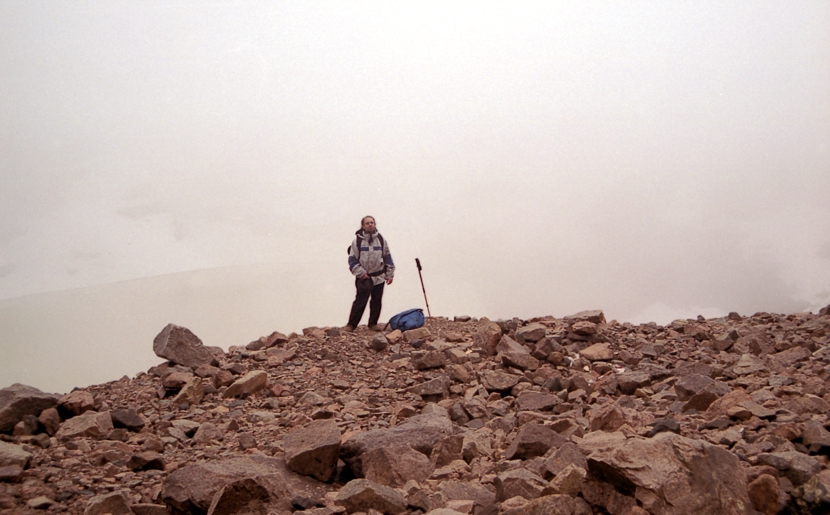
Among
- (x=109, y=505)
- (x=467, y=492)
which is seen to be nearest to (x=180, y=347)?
(x=109, y=505)

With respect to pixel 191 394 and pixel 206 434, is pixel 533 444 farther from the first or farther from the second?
pixel 191 394

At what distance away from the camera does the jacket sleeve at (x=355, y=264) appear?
12.7 metres

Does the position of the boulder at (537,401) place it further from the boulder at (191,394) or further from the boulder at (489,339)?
the boulder at (191,394)

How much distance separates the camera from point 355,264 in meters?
12.8

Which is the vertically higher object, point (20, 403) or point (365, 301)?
point (365, 301)

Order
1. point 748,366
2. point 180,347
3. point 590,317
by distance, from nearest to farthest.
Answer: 1. point 748,366
2. point 180,347
3. point 590,317

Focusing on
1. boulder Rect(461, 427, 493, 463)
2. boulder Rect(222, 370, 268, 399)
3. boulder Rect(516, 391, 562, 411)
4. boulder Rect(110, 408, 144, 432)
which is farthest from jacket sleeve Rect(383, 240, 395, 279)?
boulder Rect(461, 427, 493, 463)

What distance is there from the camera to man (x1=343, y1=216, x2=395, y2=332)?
12828mm

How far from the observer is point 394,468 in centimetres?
523

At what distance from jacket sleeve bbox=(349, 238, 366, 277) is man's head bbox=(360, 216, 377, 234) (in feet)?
1.02

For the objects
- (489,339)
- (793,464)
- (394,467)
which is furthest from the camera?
(489,339)

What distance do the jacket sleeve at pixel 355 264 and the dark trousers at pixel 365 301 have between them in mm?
198

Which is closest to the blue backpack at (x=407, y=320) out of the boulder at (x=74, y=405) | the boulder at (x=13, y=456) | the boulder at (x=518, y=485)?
the boulder at (x=74, y=405)

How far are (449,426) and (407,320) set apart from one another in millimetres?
6362
